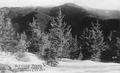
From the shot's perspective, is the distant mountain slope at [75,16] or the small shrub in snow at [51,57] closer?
the small shrub in snow at [51,57]

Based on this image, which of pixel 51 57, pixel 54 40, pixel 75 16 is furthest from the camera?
pixel 75 16

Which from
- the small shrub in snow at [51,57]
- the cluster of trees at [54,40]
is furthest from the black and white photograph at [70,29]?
the small shrub in snow at [51,57]

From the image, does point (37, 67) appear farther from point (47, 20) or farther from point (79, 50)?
point (47, 20)

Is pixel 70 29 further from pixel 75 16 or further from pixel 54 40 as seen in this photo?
pixel 75 16

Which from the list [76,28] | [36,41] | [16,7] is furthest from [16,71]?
[16,7]

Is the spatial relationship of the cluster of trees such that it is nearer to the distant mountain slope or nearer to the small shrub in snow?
the small shrub in snow

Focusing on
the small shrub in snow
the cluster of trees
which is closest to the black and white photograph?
the cluster of trees

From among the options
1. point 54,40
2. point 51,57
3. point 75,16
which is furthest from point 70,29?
point 75,16

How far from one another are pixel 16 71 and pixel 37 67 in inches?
58.7

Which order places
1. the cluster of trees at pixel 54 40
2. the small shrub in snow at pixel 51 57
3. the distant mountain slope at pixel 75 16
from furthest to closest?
the distant mountain slope at pixel 75 16 → the cluster of trees at pixel 54 40 → the small shrub in snow at pixel 51 57

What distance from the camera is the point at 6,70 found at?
11.0 metres

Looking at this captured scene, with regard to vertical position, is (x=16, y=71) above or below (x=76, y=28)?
above

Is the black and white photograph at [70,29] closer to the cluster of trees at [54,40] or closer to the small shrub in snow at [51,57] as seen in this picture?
the cluster of trees at [54,40]

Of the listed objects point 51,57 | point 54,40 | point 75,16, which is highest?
point 51,57
